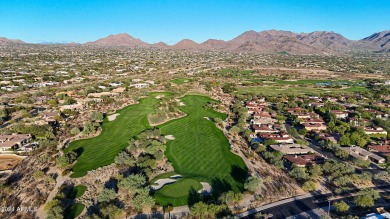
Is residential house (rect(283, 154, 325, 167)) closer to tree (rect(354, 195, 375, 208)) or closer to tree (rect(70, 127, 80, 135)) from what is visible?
tree (rect(354, 195, 375, 208))

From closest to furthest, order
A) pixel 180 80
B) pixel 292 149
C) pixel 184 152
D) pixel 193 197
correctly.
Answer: pixel 193 197 → pixel 184 152 → pixel 292 149 → pixel 180 80

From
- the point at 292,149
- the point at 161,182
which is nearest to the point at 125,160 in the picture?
the point at 161,182

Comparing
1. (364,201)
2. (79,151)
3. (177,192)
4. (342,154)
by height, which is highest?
(364,201)

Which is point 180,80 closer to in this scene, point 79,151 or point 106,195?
point 79,151

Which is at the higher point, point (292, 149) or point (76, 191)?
point (292, 149)

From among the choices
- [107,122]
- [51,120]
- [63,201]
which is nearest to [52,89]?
[51,120]

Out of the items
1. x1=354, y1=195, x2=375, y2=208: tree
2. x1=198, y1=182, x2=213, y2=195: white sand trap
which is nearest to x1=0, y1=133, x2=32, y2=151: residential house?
x1=198, y1=182, x2=213, y2=195: white sand trap
